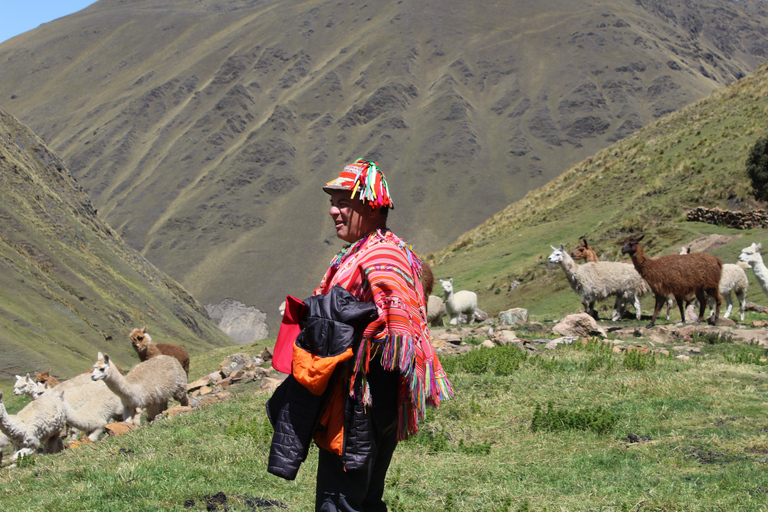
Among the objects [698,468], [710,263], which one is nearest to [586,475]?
[698,468]

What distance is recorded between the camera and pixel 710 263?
13.9 metres

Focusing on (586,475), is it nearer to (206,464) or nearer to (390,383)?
(390,383)

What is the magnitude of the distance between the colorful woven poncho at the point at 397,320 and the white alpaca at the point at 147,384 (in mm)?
7549

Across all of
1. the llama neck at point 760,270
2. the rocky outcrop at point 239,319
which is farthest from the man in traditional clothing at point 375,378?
the rocky outcrop at point 239,319

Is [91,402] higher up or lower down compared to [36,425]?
higher up

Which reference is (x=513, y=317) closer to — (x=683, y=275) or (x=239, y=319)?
(x=683, y=275)

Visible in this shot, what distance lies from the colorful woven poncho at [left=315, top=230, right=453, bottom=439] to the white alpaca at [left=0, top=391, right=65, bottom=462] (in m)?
7.73

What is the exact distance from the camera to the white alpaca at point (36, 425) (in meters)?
8.98

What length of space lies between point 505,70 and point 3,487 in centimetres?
12385

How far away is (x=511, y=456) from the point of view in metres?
6.19

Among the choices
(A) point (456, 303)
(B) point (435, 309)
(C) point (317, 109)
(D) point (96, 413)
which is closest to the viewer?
(D) point (96, 413)

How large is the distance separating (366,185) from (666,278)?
12459 millimetres

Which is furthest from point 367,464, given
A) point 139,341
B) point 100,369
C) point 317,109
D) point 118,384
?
point 317,109

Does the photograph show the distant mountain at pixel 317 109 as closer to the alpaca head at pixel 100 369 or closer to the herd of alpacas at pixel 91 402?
the herd of alpacas at pixel 91 402
